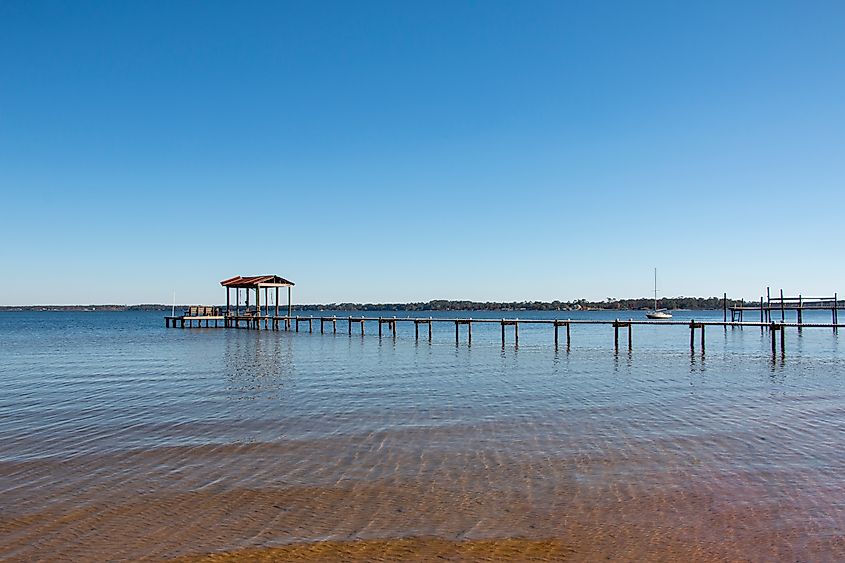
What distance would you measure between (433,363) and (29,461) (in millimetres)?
18005

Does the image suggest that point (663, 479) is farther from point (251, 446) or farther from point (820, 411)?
point (820, 411)

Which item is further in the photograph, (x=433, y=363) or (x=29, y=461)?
(x=433, y=363)

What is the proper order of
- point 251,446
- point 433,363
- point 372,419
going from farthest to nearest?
point 433,363 < point 372,419 < point 251,446

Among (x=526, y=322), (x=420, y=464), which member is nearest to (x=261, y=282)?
(x=526, y=322)

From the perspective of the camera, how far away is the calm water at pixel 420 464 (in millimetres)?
6914

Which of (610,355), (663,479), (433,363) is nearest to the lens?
(663,479)

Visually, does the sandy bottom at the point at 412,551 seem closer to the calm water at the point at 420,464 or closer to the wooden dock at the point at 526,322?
the calm water at the point at 420,464

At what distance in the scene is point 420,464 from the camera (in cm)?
968

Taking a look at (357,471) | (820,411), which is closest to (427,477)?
(357,471)

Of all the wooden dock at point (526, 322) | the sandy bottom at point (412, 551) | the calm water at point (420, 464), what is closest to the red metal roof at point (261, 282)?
the wooden dock at point (526, 322)

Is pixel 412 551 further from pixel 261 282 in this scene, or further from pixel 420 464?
pixel 261 282

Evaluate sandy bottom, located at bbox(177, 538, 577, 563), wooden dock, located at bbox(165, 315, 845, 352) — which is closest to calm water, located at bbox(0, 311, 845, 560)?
sandy bottom, located at bbox(177, 538, 577, 563)

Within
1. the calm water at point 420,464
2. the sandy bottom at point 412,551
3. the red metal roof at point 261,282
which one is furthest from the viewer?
the red metal roof at point 261,282

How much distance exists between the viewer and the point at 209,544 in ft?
21.6
